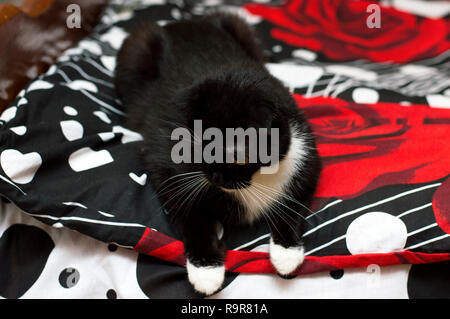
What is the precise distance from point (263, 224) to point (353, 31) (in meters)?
1.30

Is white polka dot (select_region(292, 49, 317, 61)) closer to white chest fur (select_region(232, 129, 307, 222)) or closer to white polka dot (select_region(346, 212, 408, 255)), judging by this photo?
white chest fur (select_region(232, 129, 307, 222))

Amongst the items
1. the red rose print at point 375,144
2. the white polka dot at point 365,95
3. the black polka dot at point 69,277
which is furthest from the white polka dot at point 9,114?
the white polka dot at point 365,95

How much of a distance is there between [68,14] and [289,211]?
4.08ft

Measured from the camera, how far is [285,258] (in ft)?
3.01

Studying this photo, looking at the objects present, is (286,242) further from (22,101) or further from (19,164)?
(22,101)

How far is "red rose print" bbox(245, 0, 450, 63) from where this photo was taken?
180cm

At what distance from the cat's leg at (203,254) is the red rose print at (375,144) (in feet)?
1.06

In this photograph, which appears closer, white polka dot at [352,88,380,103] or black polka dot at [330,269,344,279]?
black polka dot at [330,269,344,279]

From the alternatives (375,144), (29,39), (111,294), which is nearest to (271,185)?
(375,144)

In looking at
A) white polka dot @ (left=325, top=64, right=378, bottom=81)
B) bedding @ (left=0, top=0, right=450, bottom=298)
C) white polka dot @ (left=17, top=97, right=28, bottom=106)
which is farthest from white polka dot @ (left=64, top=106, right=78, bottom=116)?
white polka dot @ (left=325, top=64, right=378, bottom=81)

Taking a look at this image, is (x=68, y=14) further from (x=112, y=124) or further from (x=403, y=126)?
(x=403, y=126)

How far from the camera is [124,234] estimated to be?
94cm

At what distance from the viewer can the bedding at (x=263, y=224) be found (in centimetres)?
94
